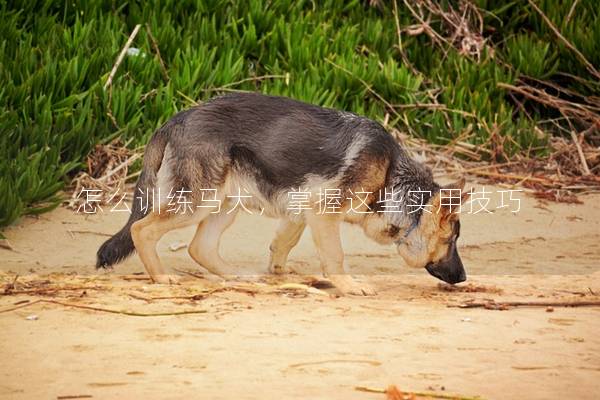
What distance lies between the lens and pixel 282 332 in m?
5.66

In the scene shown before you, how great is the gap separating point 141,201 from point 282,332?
6.67 feet

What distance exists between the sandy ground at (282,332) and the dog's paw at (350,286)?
9cm

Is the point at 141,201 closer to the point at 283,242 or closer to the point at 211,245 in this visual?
the point at 211,245

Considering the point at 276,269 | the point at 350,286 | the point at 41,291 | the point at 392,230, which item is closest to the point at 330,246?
the point at 350,286

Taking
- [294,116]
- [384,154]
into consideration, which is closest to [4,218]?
[294,116]

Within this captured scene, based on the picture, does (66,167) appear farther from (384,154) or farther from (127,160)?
(384,154)

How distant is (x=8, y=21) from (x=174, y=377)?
290 inches

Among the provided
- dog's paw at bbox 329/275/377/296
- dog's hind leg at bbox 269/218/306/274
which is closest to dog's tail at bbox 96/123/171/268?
dog's hind leg at bbox 269/218/306/274

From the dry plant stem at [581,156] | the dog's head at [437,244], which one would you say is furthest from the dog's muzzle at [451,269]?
the dry plant stem at [581,156]

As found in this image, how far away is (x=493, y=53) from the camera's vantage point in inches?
500

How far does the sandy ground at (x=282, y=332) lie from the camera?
477 centimetres

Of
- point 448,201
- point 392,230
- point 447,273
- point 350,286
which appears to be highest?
point 448,201

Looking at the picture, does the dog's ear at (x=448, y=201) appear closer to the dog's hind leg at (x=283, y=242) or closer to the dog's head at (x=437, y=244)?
the dog's head at (x=437, y=244)

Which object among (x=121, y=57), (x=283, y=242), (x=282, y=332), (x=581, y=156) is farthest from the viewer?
(x=581, y=156)
